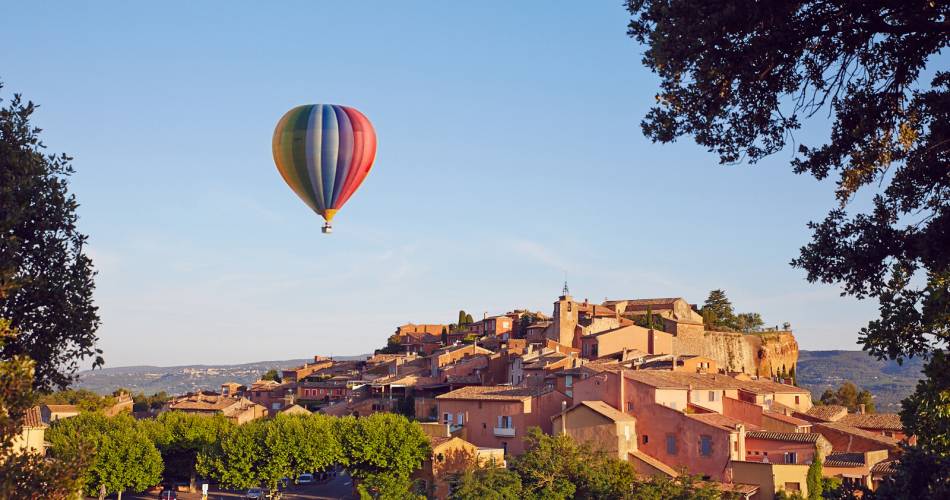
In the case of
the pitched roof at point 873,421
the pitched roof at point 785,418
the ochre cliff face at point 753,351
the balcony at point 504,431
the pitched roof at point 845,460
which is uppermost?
the ochre cliff face at point 753,351

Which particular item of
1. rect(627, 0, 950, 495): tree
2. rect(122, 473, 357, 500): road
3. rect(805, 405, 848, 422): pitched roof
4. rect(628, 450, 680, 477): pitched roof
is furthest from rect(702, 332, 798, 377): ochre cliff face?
rect(627, 0, 950, 495): tree

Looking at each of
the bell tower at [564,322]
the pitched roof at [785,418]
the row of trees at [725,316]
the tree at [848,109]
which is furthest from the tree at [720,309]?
the tree at [848,109]

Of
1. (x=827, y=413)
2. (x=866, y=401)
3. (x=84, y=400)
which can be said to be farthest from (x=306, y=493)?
(x=866, y=401)

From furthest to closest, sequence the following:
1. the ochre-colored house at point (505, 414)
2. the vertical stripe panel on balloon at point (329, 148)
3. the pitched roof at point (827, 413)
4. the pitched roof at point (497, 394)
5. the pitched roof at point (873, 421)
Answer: the pitched roof at point (827, 413)
the pitched roof at point (873, 421)
the pitched roof at point (497, 394)
the ochre-colored house at point (505, 414)
the vertical stripe panel on balloon at point (329, 148)

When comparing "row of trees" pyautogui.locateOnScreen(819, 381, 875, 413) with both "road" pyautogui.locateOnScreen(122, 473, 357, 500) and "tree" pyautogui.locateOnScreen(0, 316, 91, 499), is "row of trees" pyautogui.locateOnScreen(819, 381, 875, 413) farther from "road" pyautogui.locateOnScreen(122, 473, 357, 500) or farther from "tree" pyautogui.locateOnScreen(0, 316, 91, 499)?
"tree" pyautogui.locateOnScreen(0, 316, 91, 499)

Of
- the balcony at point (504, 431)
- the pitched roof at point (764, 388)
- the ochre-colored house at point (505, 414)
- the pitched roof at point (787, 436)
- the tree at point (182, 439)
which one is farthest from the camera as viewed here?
the tree at point (182, 439)

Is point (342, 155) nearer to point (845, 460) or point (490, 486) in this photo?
point (490, 486)

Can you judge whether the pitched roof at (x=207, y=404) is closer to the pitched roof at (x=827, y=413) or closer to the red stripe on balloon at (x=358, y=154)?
the red stripe on balloon at (x=358, y=154)
